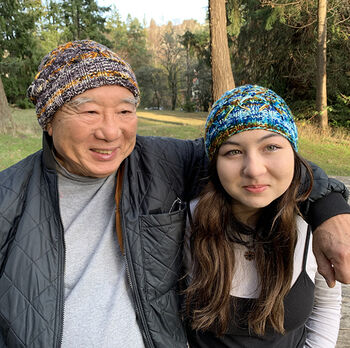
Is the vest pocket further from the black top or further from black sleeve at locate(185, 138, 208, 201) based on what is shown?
the black top

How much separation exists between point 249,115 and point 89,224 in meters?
0.94

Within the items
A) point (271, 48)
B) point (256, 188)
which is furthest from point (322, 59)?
point (256, 188)

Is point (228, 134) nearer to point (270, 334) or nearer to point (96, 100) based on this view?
point (96, 100)

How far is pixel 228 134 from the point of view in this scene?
4.51 ft

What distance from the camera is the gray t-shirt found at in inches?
57.7

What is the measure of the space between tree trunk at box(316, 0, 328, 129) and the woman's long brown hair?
11.5 m

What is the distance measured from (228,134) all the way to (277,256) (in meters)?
0.60

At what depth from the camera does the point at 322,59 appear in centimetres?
1159

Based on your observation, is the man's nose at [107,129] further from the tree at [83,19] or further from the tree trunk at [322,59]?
the tree at [83,19]

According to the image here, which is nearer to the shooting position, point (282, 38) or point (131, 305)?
point (131, 305)

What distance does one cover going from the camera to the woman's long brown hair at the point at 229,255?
142 centimetres

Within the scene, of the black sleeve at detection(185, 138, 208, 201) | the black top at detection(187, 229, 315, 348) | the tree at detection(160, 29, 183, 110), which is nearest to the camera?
the black top at detection(187, 229, 315, 348)

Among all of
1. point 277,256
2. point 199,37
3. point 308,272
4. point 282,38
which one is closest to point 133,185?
point 277,256


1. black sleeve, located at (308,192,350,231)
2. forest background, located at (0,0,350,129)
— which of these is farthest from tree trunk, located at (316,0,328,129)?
black sleeve, located at (308,192,350,231)
